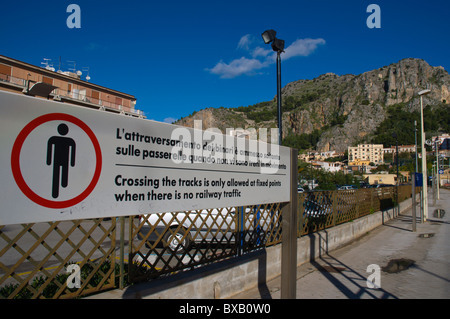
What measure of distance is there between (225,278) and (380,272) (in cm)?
374

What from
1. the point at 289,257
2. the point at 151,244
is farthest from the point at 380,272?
the point at 151,244

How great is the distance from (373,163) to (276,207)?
157 meters

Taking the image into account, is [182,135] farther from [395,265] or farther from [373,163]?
[373,163]

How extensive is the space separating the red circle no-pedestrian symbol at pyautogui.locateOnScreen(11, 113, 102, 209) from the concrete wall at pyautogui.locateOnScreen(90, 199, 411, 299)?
1.91m

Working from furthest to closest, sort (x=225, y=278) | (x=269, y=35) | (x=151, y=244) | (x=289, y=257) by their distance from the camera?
(x=269, y=35) → (x=151, y=244) → (x=225, y=278) → (x=289, y=257)

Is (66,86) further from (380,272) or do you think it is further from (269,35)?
(380,272)

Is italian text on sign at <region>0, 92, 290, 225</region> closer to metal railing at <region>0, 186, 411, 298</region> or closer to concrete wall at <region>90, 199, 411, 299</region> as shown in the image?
metal railing at <region>0, 186, 411, 298</region>

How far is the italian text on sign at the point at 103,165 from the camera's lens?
61.4 inches

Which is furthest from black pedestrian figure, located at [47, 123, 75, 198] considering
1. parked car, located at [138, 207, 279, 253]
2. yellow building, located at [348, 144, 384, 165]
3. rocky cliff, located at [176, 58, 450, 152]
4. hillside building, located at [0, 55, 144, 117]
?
yellow building, located at [348, 144, 384, 165]

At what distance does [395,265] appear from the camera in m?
6.74

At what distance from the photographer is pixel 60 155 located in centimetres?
169

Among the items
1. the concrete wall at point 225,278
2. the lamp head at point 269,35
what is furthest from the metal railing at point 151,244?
the lamp head at point 269,35
